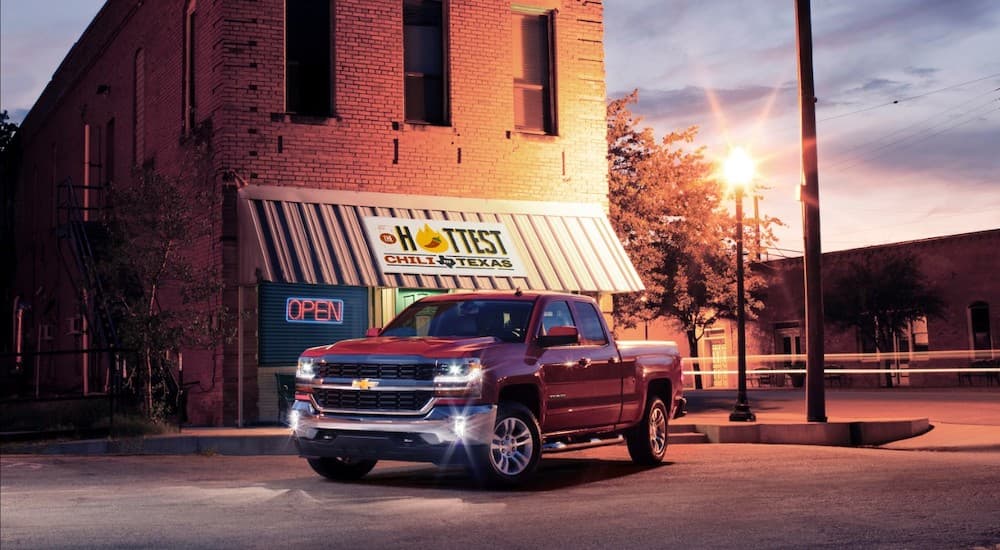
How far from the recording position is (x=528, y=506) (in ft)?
34.9

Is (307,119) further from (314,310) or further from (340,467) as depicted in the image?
(340,467)

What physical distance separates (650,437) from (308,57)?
35.3ft

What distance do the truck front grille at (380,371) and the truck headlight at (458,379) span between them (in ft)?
0.33

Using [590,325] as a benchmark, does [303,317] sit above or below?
above

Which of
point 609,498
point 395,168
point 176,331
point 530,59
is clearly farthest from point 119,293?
point 609,498

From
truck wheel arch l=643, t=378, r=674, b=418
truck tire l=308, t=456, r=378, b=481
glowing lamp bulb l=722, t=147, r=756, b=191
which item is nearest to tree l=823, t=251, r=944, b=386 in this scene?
glowing lamp bulb l=722, t=147, r=756, b=191

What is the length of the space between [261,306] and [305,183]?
2.33m

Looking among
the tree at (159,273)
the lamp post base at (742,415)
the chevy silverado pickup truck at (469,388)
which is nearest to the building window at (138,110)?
the tree at (159,273)

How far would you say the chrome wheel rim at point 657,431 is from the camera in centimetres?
1463

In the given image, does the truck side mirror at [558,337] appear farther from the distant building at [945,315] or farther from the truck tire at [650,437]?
the distant building at [945,315]

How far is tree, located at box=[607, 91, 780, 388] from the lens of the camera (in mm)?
41062

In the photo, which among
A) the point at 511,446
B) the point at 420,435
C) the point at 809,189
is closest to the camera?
the point at 420,435

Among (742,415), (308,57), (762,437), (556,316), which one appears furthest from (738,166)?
(556,316)

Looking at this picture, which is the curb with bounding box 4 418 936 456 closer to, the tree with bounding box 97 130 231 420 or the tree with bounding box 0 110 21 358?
the tree with bounding box 97 130 231 420
